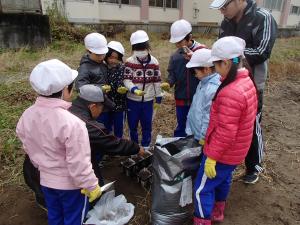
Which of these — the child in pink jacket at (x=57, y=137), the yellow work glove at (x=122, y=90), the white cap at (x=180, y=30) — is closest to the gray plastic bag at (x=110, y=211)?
the child in pink jacket at (x=57, y=137)

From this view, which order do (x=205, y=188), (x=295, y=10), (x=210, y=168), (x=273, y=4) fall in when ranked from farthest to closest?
(x=295, y=10)
(x=273, y=4)
(x=205, y=188)
(x=210, y=168)

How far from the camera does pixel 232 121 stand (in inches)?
82.4

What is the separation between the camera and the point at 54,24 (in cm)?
1057

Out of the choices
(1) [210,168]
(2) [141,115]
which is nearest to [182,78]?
(2) [141,115]

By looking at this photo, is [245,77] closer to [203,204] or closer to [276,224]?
[203,204]

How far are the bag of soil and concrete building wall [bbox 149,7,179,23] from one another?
16000 mm

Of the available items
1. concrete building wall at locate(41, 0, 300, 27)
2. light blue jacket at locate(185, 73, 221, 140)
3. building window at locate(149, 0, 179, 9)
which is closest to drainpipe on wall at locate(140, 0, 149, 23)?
concrete building wall at locate(41, 0, 300, 27)

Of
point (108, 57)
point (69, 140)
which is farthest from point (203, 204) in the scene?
point (108, 57)

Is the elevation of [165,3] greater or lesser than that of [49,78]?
greater

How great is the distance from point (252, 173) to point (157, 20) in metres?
15.9

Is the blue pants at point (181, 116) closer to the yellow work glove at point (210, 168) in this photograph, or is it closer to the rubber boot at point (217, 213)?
the rubber boot at point (217, 213)

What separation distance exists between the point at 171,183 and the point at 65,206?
84cm

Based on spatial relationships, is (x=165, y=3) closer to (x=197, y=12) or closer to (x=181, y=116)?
(x=197, y=12)

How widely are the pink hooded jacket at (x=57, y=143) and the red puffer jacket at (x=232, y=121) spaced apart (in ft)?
3.10
